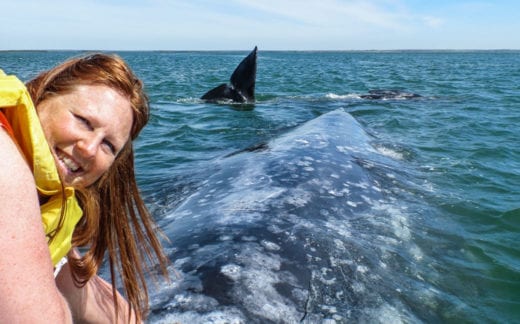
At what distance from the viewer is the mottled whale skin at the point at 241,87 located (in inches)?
647

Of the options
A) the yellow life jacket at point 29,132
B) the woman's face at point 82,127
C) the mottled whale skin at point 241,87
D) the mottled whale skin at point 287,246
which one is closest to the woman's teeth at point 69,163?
the woman's face at point 82,127

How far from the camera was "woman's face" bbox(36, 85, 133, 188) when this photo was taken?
83.8 inches

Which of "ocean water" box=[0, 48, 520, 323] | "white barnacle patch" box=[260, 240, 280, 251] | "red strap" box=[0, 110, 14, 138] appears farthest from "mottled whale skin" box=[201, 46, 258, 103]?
"red strap" box=[0, 110, 14, 138]

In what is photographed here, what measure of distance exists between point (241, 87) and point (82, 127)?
14732 millimetres

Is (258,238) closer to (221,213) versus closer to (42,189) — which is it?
(221,213)

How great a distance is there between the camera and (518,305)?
4.16 metres

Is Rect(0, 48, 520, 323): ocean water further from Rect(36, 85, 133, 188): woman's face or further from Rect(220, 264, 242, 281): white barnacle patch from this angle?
Rect(36, 85, 133, 188): woman's face

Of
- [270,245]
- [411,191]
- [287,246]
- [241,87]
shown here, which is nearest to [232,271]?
[270,245]

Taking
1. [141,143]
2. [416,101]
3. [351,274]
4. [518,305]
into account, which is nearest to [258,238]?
[351,274]

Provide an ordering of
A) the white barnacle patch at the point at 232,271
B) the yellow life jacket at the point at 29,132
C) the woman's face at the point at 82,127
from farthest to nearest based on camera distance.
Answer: the white barnacle patch at the point at 232,271
the woman's face at the point at 82,127
the yellow life jacket at the point at 29,132

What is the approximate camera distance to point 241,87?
16703 mm

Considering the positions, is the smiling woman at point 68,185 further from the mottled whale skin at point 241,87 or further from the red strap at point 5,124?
the mottled whale skin at point 241,87

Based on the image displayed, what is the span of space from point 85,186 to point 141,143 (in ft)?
28.3

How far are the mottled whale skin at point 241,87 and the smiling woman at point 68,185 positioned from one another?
13755 millimetres
